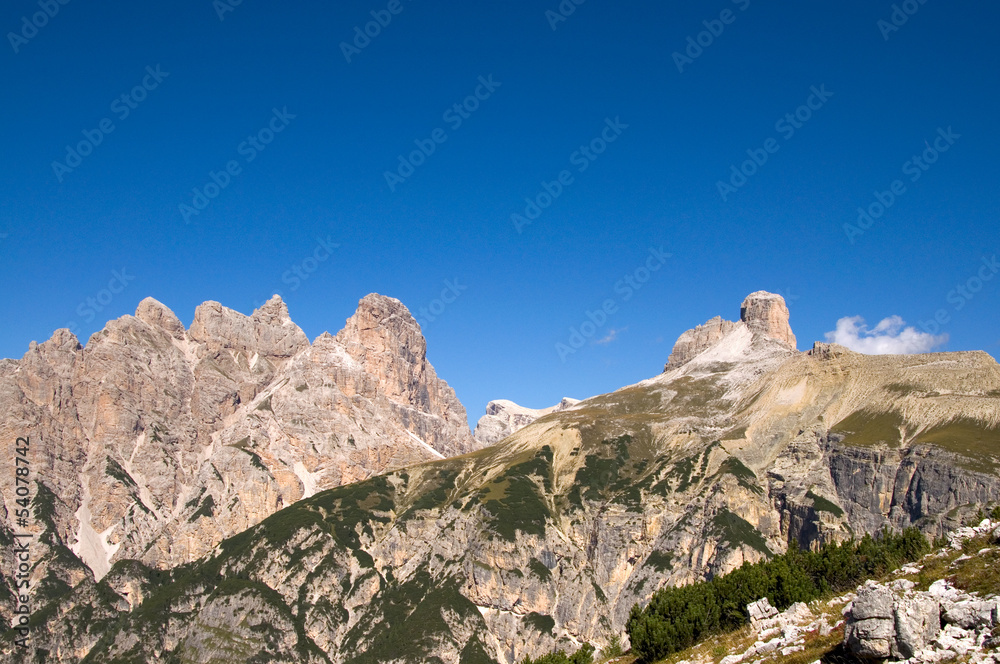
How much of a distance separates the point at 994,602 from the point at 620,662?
3900 centimetres

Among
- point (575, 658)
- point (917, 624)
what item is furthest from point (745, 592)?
point (917, 624)

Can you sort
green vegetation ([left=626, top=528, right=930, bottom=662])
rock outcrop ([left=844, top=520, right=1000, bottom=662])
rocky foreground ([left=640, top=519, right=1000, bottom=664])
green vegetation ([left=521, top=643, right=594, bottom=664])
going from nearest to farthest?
rock outcrop ([left=844, top=520, right=1000, bottom=662]) → rocky foreground ([left=640, top=519, right=1000, bottom=664]) → green vegetation ([left=626, top=528, right=930, bottom=662]) → green vegetation ([left=521, top=643, right=594, bottom=664])

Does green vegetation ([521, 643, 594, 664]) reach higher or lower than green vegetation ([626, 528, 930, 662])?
lower

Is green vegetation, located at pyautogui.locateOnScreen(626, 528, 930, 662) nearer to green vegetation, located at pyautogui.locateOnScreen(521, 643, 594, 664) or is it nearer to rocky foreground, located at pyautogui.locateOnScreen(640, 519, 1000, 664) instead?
green vegetation, located at pyautogui.locateOnScreen(521, 643, 594, 664)

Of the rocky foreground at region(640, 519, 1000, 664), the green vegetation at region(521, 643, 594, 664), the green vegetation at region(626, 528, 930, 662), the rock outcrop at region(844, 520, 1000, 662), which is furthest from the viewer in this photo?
the green vegetation at region(521, 643, 594, 664)

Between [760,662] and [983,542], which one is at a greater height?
[983,542]

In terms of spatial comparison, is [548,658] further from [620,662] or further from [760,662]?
[760,662]

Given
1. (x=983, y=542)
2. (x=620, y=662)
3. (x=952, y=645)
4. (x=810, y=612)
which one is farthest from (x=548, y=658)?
(x=952, y=645)

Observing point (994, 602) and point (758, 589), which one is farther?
point (758, 589)

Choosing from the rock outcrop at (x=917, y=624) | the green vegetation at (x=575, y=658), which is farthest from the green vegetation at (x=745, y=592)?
the rock outcrop at (x=917, y=624)

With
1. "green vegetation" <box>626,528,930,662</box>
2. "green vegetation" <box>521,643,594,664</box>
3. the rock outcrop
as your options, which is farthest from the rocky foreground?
"green vegetation" <box>521,643,594,664</box>

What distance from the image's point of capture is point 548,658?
84.7m

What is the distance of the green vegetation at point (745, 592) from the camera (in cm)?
6069

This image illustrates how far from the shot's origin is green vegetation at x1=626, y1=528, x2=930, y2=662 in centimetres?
6069
